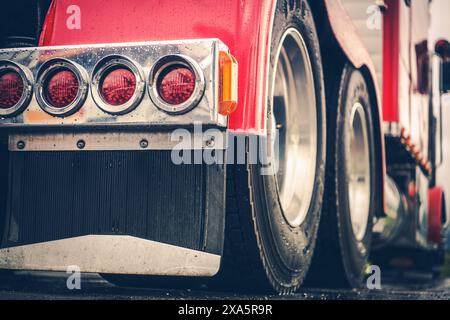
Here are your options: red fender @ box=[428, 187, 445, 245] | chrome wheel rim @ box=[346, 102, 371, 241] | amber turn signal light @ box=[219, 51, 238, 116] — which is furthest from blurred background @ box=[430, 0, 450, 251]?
amber turn signal light @ box=[219, 51, 238, 116]

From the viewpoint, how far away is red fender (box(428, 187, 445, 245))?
244 inches

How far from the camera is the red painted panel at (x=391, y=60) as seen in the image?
4359 mm

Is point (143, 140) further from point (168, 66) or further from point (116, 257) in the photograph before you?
point (116, 257)

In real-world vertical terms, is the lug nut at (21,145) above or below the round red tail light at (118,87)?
below

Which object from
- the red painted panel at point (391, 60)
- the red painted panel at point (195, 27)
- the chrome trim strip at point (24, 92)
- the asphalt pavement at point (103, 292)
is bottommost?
the asphalt pavement at point (103, 292)

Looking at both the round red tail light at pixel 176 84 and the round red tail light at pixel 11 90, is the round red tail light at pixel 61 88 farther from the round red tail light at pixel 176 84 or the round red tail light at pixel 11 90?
the round red tail light at pixel 176 84

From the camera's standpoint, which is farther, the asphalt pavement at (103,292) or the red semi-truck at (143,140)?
the asphalt pavement at (103,292)

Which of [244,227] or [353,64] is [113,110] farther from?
[353,64]

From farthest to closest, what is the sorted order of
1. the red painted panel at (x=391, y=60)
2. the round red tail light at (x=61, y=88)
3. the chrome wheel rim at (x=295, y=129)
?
→ 1. the red painted panel at (x=391, y=60)
2. the chrome wheel rim at (x=295, y=129)
3. the round red tail light at (x=61, y=88)

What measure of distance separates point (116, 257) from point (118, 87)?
0.43m

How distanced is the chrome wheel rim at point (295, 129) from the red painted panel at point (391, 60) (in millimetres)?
1510

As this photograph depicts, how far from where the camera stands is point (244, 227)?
231 cm

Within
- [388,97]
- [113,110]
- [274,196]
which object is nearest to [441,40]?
[388,97]

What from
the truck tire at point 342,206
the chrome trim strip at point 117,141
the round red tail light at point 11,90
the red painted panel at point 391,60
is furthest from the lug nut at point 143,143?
the red painted panel at point 391,60
